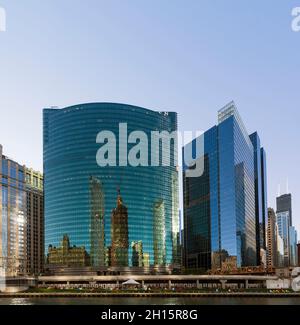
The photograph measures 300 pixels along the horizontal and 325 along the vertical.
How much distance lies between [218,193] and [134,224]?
12.9 m

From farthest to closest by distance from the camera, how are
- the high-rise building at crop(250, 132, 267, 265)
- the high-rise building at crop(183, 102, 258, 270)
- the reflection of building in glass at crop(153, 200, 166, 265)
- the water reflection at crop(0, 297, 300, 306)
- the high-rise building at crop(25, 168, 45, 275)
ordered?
the high-rise building at crop(250, 132, 267, 265) → the high-rise building at crop(25, 168, 45, 275) → the high-rise building at crop(183, 102, 258, 270) → the reflection of building in glass at crop(153, 200, 166, 265) → the water reflection at crop(0, 297, 300, 306)

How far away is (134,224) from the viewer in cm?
6062

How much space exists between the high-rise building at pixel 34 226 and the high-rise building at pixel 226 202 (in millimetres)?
23133

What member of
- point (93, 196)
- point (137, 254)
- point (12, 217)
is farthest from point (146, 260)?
point (12, 217)

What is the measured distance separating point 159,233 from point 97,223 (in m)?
8.15

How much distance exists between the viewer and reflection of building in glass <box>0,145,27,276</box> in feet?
194

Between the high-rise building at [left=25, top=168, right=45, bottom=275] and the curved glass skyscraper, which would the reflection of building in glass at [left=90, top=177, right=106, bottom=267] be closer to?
the curved glass skyscraper

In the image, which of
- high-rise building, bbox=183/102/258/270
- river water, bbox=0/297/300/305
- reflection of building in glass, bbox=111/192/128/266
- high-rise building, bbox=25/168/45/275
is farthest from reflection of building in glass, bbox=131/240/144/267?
river water, bbox=0/297/300/305

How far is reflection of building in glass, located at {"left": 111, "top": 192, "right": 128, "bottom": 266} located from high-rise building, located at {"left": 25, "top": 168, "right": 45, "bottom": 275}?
48.6ft

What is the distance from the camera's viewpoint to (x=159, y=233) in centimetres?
6250

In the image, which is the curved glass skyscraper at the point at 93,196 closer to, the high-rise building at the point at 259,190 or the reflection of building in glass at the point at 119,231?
the reflection of building in glass at the point at 119,231

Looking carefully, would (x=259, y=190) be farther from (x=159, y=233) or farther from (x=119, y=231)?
(x=119, y=231)

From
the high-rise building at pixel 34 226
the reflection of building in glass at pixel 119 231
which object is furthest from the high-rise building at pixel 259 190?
the high-rise building at pixel 34 226
